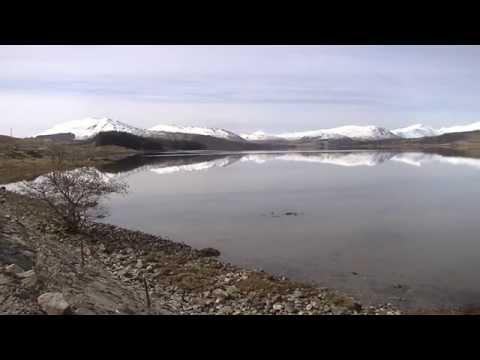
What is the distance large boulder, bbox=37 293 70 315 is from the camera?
430 cm

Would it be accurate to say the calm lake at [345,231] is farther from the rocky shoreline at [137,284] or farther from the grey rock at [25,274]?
the grey rock at [25,274]

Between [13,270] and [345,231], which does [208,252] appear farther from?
[13,270]

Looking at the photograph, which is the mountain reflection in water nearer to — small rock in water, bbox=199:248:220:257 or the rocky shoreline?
small rock in water, bbox=199:248:220:257

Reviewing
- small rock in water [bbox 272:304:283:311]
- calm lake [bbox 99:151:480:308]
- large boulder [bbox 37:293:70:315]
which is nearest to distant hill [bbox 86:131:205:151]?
calm lake [bbox 99:151:480:308]

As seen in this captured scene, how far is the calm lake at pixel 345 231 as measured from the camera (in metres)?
8.84

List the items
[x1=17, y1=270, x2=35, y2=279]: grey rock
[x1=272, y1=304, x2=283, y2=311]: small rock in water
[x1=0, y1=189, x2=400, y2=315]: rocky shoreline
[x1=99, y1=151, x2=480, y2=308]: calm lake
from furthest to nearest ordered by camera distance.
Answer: [x1=99, y1=151, x2=480, y2=308]: calm lake → [x1=272, y1=304, x2=283, y2=311]: small rock in water → [x1=17, y1=270, x2=35, y2=279]: grey rock → [x1=0, y1=189, x2=400, y2=315]: rocky shoreline

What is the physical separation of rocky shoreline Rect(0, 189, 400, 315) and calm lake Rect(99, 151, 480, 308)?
1.00 meters

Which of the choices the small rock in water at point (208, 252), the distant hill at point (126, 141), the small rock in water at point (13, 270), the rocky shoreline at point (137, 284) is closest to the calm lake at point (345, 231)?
the small rock in water at point (208, 252)

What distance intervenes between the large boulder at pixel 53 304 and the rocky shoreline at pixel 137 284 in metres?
0.01

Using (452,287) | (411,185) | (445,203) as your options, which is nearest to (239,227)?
(452,287)

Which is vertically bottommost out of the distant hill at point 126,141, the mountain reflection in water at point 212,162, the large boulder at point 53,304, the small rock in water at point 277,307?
the small rock in water at point 277,307
